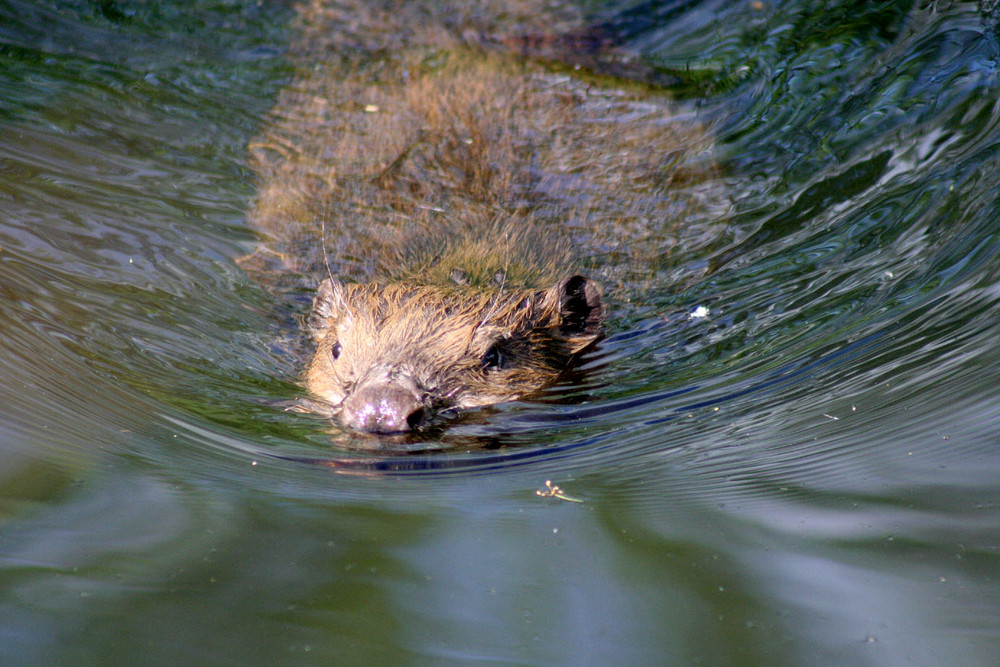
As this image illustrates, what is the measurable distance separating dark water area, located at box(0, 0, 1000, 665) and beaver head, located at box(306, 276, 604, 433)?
16cm

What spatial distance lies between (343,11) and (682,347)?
391cm

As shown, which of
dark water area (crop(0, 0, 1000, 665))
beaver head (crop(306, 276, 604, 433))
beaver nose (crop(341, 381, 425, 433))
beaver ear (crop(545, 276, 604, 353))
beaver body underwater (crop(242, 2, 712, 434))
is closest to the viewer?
dark water area (crop(0, 0, 1000, 665))

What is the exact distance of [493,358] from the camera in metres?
4.19

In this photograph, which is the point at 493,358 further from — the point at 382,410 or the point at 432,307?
the point at 382,410

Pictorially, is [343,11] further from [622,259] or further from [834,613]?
[834,613]

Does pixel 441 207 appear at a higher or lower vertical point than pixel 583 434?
higher

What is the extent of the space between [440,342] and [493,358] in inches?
10.1

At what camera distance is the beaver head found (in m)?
3.83

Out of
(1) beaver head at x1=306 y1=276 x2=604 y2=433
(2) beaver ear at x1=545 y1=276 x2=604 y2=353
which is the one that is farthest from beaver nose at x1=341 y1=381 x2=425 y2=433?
(2) beaver ear at x1=545 y1=276 x2=604 y2=353

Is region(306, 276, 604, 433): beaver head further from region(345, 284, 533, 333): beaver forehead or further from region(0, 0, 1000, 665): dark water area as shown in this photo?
region(0, 0, 1000, 665): dark water area

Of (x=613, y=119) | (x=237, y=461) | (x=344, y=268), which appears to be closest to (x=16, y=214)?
(x=344, y=268)

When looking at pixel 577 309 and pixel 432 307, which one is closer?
pixel 432 307

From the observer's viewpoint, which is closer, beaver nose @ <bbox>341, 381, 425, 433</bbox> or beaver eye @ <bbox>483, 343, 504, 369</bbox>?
beaver nose @ <bbox>341, 381, 425, 433</bbox>

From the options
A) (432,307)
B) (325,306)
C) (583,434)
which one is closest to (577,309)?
(432,307)
